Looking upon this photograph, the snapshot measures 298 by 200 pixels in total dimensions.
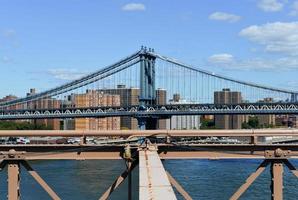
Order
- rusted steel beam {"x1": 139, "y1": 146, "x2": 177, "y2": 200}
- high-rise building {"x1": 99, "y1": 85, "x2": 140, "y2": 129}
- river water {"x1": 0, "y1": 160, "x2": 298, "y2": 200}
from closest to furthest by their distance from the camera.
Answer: rusted steel beam {"x1": 139, "y1": 146, "x2": 177, "y2": 200} < river water {"x1": 0, "y1": 160, "x2": 298, "y2": 200} < high-rise building {"x1": 99, "y1": 85, "x2": 140, "y2": 129}

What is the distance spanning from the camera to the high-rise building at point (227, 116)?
315 ft

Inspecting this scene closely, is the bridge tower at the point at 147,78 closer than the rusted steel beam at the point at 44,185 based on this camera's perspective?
No

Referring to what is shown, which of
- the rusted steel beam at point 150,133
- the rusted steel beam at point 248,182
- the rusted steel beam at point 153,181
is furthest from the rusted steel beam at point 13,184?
the rusted steel beam at point 248,182

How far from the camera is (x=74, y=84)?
7550 cm

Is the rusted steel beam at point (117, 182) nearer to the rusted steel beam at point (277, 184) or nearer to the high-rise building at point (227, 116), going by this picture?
the rusted steel beam at point (277, 184)

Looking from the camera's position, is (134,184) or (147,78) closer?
(134,184)

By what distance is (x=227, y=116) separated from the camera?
11400cm

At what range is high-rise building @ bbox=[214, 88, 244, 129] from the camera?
96.0m

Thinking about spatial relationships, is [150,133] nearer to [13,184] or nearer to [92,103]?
[13,184]

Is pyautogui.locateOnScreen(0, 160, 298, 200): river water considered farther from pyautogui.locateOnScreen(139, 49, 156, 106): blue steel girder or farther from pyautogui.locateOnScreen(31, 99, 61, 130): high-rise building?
pyautogui.locateOnScreen(31, 99, 61, 130): high-rise building

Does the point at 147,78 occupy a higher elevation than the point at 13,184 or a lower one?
higher

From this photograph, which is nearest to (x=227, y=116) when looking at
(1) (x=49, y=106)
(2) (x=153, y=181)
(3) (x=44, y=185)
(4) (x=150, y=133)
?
(1) (x=49, y=106)

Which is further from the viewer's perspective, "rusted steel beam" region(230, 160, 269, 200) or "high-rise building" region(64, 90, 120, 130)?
"high-rise building" region(64, 90, 120, 130)

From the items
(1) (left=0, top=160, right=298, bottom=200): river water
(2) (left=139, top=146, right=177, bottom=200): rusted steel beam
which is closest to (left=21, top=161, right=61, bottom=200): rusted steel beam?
(2) (left=139, top=146, right=177, bottom=200): rusted steel beam
